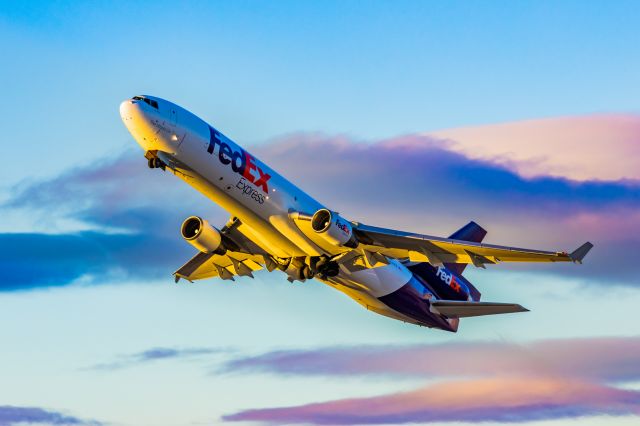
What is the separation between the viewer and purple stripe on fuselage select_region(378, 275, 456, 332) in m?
63.2

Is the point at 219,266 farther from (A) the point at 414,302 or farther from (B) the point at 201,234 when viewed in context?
(A) the point at 414,302

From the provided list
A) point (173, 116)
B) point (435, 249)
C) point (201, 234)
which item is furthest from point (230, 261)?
point (173, 116)

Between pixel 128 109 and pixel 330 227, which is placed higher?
pixel 128 109

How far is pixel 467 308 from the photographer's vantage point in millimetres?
Answer: 64375

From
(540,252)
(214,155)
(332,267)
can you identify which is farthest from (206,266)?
(540,252)

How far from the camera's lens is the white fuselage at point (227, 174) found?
5003 cm

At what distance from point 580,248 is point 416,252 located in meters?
9.77

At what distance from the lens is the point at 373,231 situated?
5609 cm

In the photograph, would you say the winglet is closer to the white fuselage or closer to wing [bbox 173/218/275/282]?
the white fuselage

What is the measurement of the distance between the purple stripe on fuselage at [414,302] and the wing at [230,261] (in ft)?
25.8

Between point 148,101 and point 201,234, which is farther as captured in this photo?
point 201,234

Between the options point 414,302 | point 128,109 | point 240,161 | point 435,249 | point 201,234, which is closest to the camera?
point 128,109

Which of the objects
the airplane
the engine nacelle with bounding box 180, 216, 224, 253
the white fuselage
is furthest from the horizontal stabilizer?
the engine nacelle with bounding box 180, 216, 224, 253

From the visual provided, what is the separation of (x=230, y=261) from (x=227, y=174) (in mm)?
12930
